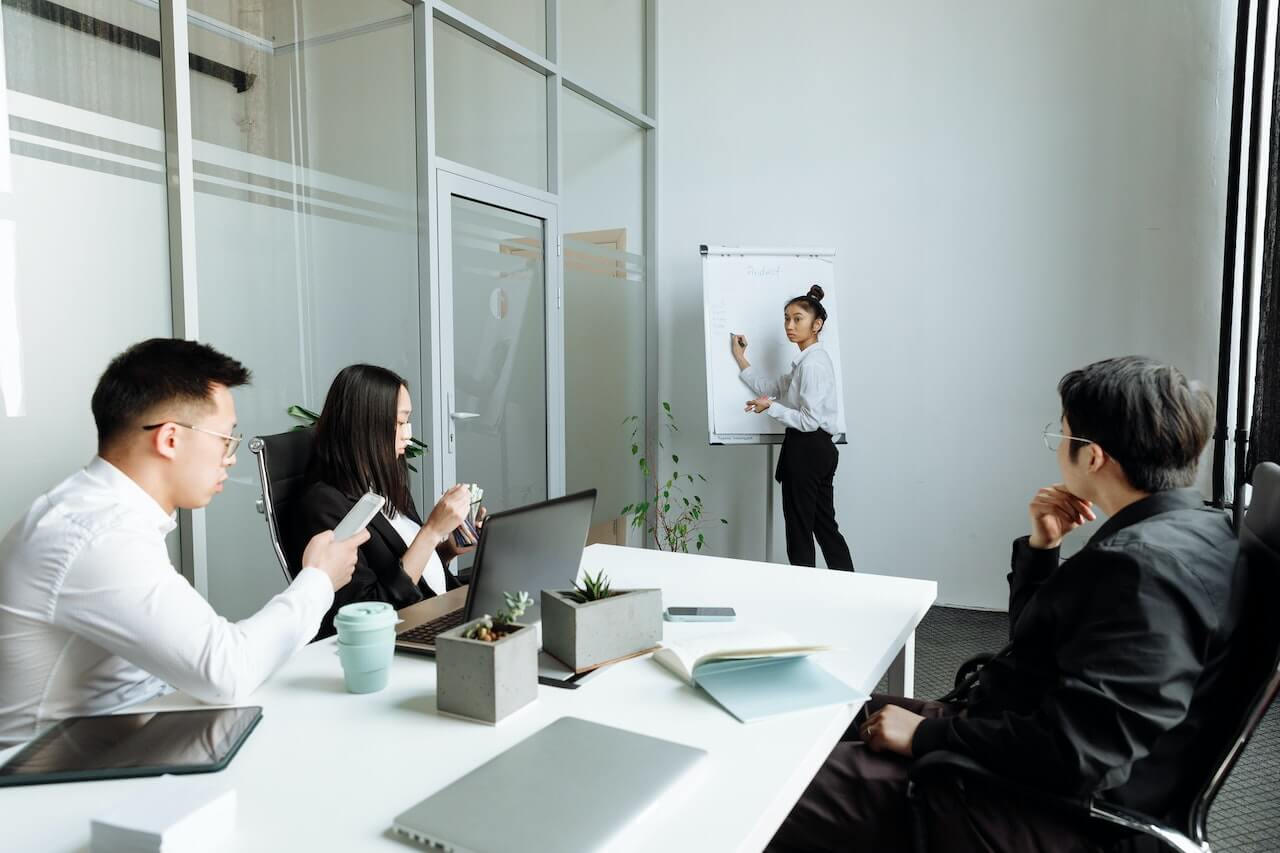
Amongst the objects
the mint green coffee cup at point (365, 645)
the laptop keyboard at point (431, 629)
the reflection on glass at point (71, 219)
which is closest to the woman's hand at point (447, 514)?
the laptop keyboard at point (431, 629)

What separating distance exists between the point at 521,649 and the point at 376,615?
9.3 inches

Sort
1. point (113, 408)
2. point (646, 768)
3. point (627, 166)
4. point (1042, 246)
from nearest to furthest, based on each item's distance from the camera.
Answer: point (646, 768) → point (113, 408) → point (1042, 246) → point (627, 166)

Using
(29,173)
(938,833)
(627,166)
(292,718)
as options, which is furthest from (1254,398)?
(29,173)

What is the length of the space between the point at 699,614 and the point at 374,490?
86 centimetres

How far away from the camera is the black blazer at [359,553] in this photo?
6.16 ft

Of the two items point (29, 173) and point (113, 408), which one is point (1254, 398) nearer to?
point (113, 408)

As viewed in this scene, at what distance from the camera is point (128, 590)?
1105 millimetres

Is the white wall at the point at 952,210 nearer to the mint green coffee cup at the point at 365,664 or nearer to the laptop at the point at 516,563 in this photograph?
the laptop at the point at 516,563

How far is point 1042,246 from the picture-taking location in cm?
393

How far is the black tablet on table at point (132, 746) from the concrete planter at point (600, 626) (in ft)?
1.46

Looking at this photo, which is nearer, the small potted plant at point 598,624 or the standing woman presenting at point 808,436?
the small potted plant at point 598,624

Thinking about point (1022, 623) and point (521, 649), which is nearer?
point (521, 649)

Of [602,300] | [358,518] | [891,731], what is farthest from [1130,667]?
[602,300]

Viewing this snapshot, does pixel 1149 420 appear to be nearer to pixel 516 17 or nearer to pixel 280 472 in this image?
pixel 280 472
